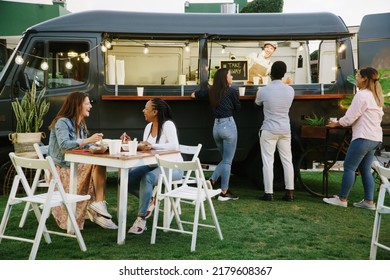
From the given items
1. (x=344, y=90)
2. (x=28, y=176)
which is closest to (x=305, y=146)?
(x=344, y=90)

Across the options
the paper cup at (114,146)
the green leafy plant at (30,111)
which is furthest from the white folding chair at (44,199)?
the green leafy plant at (30,111)

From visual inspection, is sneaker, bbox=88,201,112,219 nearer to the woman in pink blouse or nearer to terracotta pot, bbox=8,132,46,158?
terracotta pot, bbox=8,132,46,158

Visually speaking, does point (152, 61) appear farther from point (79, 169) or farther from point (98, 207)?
point (98, 207)

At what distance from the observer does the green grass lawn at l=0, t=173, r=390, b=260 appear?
3.36 metres

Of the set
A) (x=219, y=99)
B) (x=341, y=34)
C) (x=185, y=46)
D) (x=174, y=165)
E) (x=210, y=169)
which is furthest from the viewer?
(x=210, y=169)

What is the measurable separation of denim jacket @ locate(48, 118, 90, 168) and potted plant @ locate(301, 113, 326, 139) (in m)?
2.53

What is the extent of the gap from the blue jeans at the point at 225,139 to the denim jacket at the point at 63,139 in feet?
5.30

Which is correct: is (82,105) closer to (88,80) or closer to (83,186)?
(83,186)

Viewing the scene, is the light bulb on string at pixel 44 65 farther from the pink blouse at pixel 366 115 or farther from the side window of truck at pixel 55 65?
the pink blouse at pixel 366 115

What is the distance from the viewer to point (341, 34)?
544 cm

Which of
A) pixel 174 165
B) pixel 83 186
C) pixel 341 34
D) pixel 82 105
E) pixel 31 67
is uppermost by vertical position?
pixel 341 34

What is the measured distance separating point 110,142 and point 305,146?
2.81m

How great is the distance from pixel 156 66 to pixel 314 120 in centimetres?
200

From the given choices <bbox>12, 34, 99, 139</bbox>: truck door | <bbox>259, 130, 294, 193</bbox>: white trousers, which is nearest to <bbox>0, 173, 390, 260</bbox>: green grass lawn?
<bbox>259, 130, 294, 193</bbox>: white trousers
